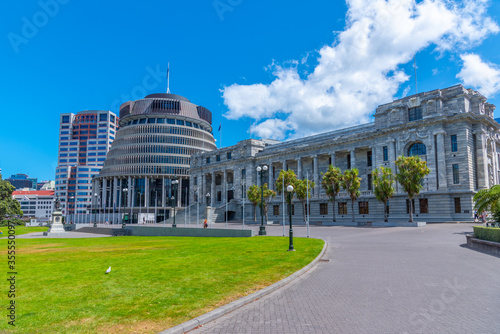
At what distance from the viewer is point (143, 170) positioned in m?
111

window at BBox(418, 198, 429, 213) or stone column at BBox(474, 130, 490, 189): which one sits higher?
stone column at BBox(474, 130, 490, 189)

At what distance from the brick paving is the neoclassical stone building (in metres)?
38.9

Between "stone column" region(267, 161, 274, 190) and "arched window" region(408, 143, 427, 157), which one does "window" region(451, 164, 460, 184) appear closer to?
"arched window" region(408, 143, 427, 157)

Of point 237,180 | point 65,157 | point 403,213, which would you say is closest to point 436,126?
point 403,213

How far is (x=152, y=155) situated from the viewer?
Result: 11169cm

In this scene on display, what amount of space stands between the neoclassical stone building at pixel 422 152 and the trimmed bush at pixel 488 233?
29855mm

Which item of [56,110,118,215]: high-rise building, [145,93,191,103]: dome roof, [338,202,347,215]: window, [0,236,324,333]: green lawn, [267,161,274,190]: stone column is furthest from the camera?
[56,110,118,215]: high-rise building

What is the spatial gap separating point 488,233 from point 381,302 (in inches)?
598

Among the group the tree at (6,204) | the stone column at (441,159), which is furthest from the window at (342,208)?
the tree at (6,204)

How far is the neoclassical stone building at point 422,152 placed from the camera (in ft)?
163

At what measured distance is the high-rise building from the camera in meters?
184

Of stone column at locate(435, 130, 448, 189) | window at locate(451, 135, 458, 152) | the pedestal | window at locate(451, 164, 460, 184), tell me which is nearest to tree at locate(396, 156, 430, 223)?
stone column at locate(435, 130, 448, 189)

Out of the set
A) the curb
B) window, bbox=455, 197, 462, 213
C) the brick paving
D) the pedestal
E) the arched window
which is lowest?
the pedestal

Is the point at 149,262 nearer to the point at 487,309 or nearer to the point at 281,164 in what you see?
the point at 487,309
